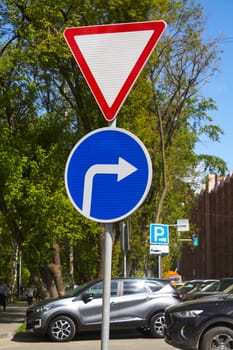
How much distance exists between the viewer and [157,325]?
53.5 feet

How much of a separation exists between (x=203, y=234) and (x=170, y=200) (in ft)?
174

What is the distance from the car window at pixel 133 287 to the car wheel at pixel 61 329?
1727 millimetres

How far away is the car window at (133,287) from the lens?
661 inches

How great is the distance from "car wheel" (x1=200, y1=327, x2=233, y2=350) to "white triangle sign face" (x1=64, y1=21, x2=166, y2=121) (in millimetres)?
6739

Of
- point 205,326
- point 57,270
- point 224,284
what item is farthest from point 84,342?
point 224,284

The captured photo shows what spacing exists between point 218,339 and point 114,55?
7.00 meters

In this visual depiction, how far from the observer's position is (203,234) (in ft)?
287

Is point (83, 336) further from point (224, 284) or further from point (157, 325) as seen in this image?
point (224, 284)

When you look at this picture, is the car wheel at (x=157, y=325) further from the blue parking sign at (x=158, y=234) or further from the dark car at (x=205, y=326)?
the dark car at (x=205, y=326)

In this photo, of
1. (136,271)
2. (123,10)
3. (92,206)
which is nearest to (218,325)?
(92,206)

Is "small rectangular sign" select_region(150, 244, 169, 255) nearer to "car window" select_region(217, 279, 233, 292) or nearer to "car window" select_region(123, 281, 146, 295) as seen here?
"car window" select_region(217, 279, 233, 292)

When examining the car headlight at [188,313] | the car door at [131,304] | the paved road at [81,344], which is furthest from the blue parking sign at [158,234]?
the car headlight at [188,313]

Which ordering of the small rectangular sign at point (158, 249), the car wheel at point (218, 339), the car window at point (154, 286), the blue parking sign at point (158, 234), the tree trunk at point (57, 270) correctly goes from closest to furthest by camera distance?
the car wheel at point (218, 339) → the car window at point (154, 286) → the small rectangular sign at point (158, 249) → the blue parking sign at point (158, 234) → the tree trunk at point (57, 270)

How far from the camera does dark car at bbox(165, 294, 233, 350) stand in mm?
10172
